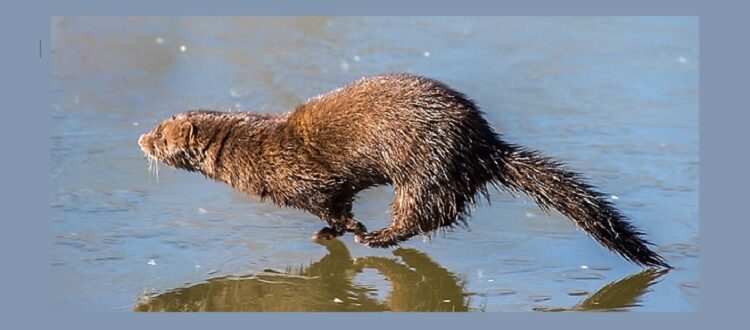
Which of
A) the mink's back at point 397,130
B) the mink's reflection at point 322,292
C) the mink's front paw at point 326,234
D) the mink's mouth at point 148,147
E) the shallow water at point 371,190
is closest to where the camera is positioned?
the mink's reflection at point 322,292

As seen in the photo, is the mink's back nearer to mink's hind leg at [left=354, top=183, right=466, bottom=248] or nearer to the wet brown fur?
the wet brown fur

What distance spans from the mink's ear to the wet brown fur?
0.10m

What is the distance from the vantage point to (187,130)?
22.5 feet

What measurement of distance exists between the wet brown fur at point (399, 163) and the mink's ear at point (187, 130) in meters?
0.10

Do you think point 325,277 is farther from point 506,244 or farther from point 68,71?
point 68,71

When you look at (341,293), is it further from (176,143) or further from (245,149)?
(176,143)

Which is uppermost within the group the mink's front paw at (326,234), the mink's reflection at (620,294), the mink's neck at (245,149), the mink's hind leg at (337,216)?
the mink's neck at (245,149)

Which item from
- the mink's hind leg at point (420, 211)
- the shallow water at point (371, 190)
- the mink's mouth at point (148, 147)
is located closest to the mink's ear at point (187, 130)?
the mink's mouth at point (148, 147)

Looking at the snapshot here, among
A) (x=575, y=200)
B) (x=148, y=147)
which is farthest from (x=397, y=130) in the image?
(x=148, y=147)

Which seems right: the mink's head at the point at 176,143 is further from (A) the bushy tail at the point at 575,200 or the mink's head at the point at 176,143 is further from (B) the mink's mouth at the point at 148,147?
(A) the bushy tail at the point at 575,200

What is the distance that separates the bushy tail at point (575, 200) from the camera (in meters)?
6.33

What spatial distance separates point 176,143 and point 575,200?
2226mm

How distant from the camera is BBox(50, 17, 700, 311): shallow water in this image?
6039 millimetres

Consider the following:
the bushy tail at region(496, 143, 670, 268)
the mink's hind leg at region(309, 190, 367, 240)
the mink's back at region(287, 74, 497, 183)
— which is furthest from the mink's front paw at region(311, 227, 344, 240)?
the bushy tail at region(496, 143, 670, 268)
